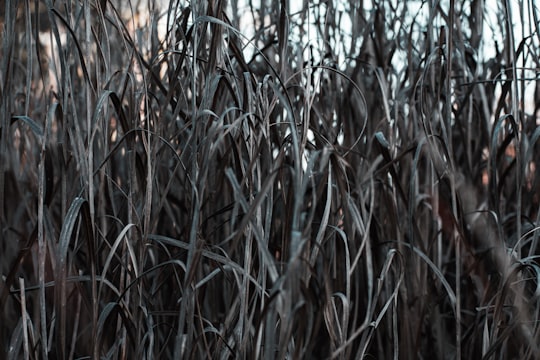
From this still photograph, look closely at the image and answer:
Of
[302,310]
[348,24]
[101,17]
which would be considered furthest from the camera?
[348,24]

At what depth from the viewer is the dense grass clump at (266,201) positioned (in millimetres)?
669

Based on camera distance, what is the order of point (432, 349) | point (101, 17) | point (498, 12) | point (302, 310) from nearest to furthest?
1. point (302, 310)
2. point (101, 17)
3. point (432, 349)
4. point (498, 12)

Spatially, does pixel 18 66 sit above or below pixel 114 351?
above

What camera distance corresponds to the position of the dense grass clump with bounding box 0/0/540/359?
669mm

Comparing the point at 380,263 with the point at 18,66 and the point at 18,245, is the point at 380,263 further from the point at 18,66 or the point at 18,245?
the point at 18,66

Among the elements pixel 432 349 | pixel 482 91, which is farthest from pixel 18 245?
pixel 482 91

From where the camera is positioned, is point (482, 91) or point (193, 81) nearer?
point (193, 81)

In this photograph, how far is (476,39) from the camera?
1.27m

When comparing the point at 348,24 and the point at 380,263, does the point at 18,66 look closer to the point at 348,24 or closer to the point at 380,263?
the point at 348,24

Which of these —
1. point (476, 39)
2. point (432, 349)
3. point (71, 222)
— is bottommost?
point (432, 349)

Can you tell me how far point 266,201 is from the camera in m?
0.89

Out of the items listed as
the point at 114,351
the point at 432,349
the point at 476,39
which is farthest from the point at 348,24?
the point at 114,351

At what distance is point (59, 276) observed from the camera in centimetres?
67

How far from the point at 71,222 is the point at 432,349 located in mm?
624
